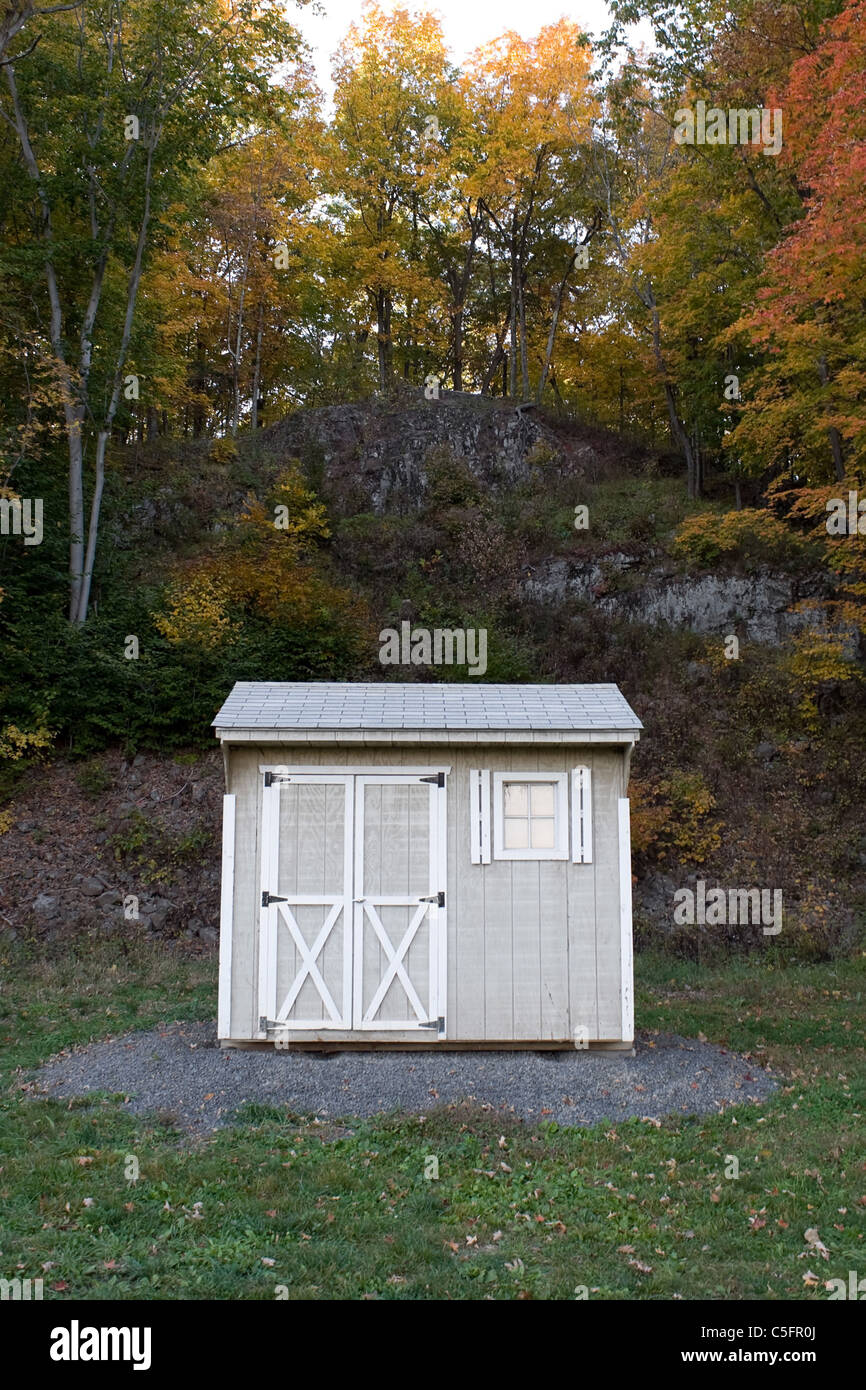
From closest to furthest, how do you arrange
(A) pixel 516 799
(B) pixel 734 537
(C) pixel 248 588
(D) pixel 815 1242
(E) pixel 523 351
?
(D) pixel 815 1242 → (A) pixel 516 799 → (C) pixel 248 588 → (B) pixel 734 537 → (E) pixel 523 351

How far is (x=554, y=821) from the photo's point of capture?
8477 millimetres

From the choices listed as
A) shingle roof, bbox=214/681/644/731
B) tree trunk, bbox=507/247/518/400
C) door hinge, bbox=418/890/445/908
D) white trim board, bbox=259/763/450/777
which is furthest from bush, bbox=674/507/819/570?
door hinge, bbox=418/890/445/908

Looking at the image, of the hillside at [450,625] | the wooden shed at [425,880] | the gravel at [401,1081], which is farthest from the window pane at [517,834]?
the hillside at [450,625]

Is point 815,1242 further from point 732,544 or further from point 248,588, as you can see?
point 248,588

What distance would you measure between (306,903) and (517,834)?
6.42 ft

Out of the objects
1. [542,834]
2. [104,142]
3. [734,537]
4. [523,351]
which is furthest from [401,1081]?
[523,351]

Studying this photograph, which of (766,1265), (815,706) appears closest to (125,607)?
(815,706)

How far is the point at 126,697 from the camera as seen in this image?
1530cm

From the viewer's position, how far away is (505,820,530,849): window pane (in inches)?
332

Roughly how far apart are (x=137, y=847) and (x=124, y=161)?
12.0 metres

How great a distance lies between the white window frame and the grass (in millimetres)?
2302

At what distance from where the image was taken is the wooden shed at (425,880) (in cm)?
819

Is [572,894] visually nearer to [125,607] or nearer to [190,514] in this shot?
[125,607]

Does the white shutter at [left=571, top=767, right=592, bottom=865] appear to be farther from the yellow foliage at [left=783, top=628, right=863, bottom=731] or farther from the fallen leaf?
the yellow foliage at [left=783, top=628, right=863, bottom=731]
